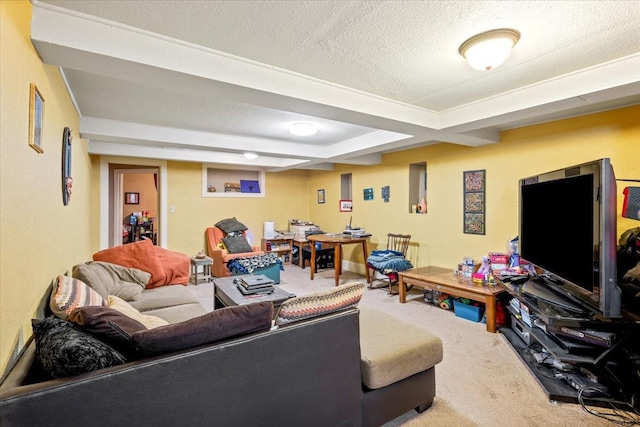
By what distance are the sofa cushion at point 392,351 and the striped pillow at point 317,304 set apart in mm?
313

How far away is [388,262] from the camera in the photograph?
4.36 m

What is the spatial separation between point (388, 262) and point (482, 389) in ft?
7.56

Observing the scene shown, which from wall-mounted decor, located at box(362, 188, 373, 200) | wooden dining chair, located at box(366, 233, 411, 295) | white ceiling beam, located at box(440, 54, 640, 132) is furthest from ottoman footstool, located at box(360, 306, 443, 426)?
wall-mounted decor, located at box(362, 188, 373, 200)

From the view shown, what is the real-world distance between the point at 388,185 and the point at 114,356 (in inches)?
183

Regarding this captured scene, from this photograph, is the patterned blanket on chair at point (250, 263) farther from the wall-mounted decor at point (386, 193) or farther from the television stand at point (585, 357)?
the television stand at point (585, 357)

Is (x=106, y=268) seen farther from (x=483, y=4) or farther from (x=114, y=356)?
(x=483, y=4)

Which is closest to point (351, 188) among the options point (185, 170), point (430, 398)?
point (185, 170)

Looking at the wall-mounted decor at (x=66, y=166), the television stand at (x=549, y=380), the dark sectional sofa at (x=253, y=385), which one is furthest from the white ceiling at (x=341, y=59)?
the television stand at (x=549, y=380)

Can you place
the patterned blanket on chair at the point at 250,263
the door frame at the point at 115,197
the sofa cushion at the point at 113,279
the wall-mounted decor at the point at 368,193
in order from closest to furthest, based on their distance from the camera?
the sofa cushion at the point at 113,279
the patterned blanket on chair at the point at 250,263
the door frame at the point at 115,197
the wall-mounted decor at the point at 368,193

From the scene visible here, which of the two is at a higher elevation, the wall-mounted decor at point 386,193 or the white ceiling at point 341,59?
the white ceiling at point 341,59

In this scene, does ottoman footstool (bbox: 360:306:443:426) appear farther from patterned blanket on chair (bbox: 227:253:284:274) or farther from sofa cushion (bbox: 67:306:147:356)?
patterned blanket on chair (bbox: 227:253:284:274)

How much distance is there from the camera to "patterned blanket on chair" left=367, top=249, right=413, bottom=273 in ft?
14.2

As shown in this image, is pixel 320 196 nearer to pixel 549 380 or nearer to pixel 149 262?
pixel 149 262

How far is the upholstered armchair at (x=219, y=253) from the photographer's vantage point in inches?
200
